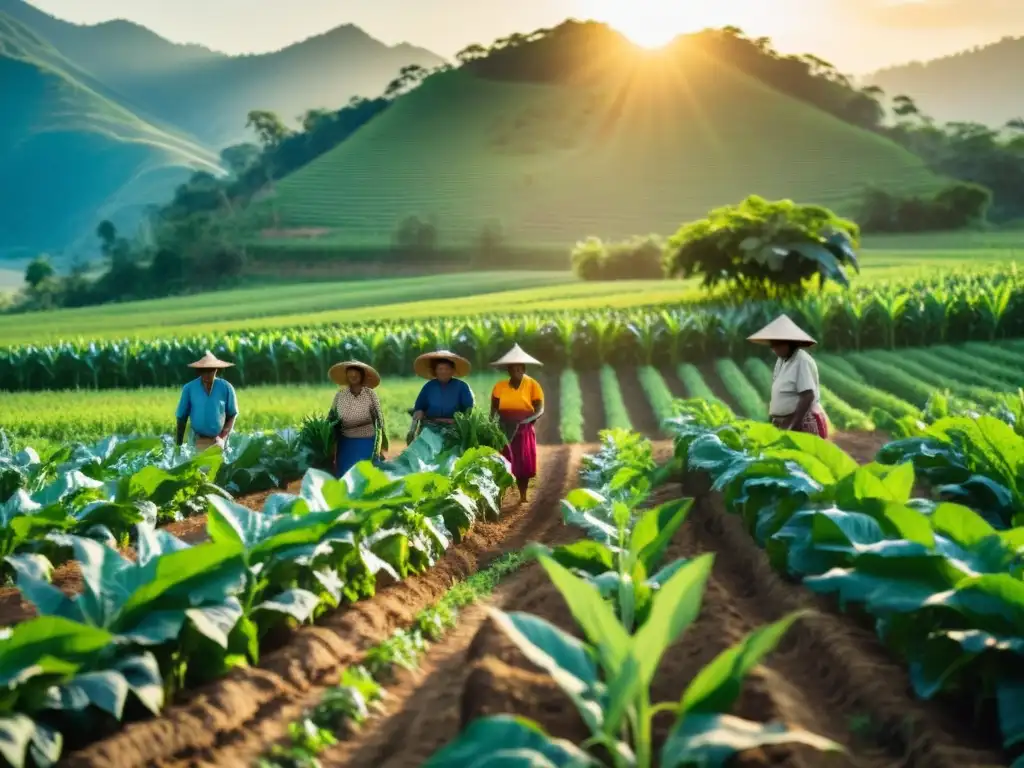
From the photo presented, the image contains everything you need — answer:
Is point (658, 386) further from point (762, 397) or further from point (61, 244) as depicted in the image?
point (61, 244)

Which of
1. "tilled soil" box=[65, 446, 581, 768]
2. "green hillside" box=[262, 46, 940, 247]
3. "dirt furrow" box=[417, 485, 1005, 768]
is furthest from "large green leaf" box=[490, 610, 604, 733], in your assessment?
"green hillside" box=[262, 46, 940, 247]

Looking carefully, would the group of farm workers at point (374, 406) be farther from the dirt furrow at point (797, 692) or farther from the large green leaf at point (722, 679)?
the large green leaf at point (722, 679)

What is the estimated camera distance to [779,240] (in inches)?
741

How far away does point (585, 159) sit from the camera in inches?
2261

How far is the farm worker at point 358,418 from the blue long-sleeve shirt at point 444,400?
14.0 inches

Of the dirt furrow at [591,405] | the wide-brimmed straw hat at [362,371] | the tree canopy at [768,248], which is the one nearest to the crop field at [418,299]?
the tree canopy at [768,248]

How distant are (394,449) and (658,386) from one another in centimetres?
456

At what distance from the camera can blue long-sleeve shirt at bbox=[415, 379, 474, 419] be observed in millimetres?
7066

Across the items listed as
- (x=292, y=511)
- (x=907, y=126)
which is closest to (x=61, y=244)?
(x=907, y=126)

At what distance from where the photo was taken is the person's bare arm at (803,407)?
6.01 m

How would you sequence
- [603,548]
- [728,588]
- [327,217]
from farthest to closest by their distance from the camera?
[327,217], [728,588], [603,548]

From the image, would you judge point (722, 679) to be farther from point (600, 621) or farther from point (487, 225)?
point (487, 225)

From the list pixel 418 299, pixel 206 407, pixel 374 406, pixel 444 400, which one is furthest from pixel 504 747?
pixel 418 299

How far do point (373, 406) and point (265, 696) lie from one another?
3821mm
